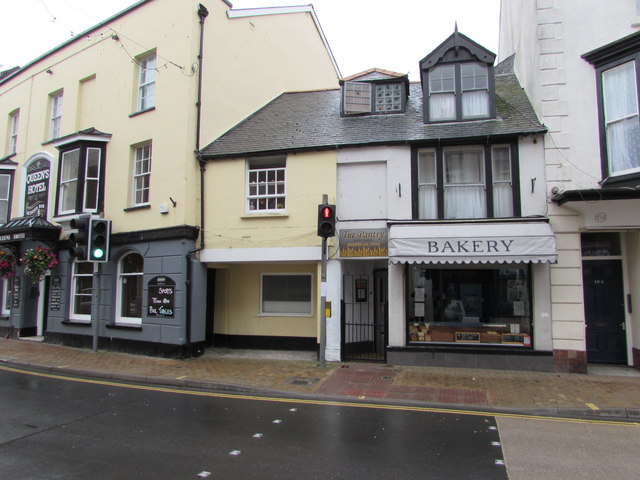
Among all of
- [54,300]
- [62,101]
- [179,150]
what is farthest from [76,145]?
[54,300]

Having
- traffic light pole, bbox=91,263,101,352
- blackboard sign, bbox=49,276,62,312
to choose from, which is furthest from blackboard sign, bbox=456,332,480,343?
blackboard sign, bbox=49,276,62,312

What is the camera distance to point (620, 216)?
9062 mm

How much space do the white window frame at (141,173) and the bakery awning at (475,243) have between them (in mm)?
7799

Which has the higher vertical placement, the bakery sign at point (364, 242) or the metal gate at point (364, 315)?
the bakery sign at point (364, 242)

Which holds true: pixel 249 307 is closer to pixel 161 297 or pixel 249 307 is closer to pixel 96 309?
pixel 161 297

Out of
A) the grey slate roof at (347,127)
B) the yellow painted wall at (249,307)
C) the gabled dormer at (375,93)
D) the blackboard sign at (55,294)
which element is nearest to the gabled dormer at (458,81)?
the grey slate roof at (347,127)

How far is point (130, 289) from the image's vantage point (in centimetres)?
1295

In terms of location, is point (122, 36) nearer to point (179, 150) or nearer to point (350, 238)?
point (179, 150)

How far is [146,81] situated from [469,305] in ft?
38.5

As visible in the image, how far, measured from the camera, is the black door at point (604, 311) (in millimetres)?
9812

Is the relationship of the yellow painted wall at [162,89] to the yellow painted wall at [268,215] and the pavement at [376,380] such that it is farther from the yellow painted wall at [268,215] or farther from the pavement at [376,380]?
the pavement at [376,380]

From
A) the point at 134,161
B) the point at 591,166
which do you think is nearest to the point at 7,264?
the point at 134,161

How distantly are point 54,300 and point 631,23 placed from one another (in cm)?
1840

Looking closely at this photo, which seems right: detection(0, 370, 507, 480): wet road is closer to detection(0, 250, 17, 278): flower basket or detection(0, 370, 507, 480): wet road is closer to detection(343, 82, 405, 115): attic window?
detection(343, 82, 405, 115): attic window
